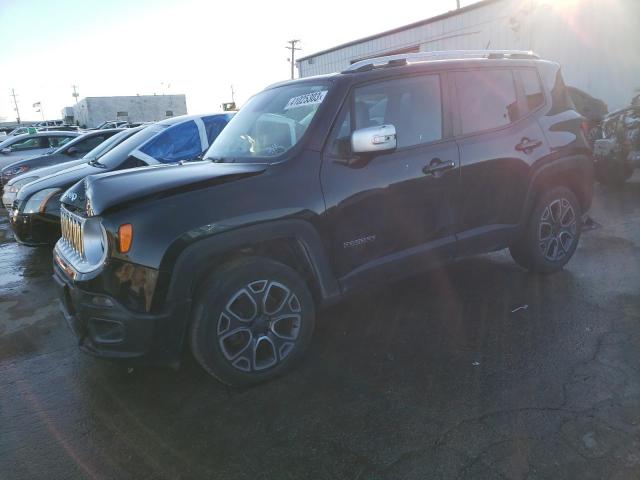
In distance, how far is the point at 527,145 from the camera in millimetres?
4117

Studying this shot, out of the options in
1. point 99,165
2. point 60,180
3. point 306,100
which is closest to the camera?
point 306,100

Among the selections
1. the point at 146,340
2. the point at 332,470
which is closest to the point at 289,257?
the point at 146,340

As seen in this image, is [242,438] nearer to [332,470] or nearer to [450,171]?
[332,470]

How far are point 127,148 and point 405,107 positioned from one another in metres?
4.51

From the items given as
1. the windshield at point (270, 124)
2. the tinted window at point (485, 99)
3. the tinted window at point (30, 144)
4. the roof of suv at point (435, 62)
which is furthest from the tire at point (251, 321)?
the tinted window at point (30, 144)

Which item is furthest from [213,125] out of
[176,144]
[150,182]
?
[150,182]

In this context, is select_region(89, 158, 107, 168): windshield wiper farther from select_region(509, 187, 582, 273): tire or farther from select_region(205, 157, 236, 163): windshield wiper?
select_region(509, 187, 582, 273): tire

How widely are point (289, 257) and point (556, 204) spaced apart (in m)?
2.83

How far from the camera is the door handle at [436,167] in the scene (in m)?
3.52

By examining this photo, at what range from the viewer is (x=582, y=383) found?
286 cm

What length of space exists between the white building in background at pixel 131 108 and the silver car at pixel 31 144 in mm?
46451

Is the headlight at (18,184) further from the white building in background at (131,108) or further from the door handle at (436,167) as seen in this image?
the white building in background at (131,108)

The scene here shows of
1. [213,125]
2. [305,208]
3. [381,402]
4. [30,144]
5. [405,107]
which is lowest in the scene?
[381,402]

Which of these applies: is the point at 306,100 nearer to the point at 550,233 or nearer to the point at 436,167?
the point at 436,167
